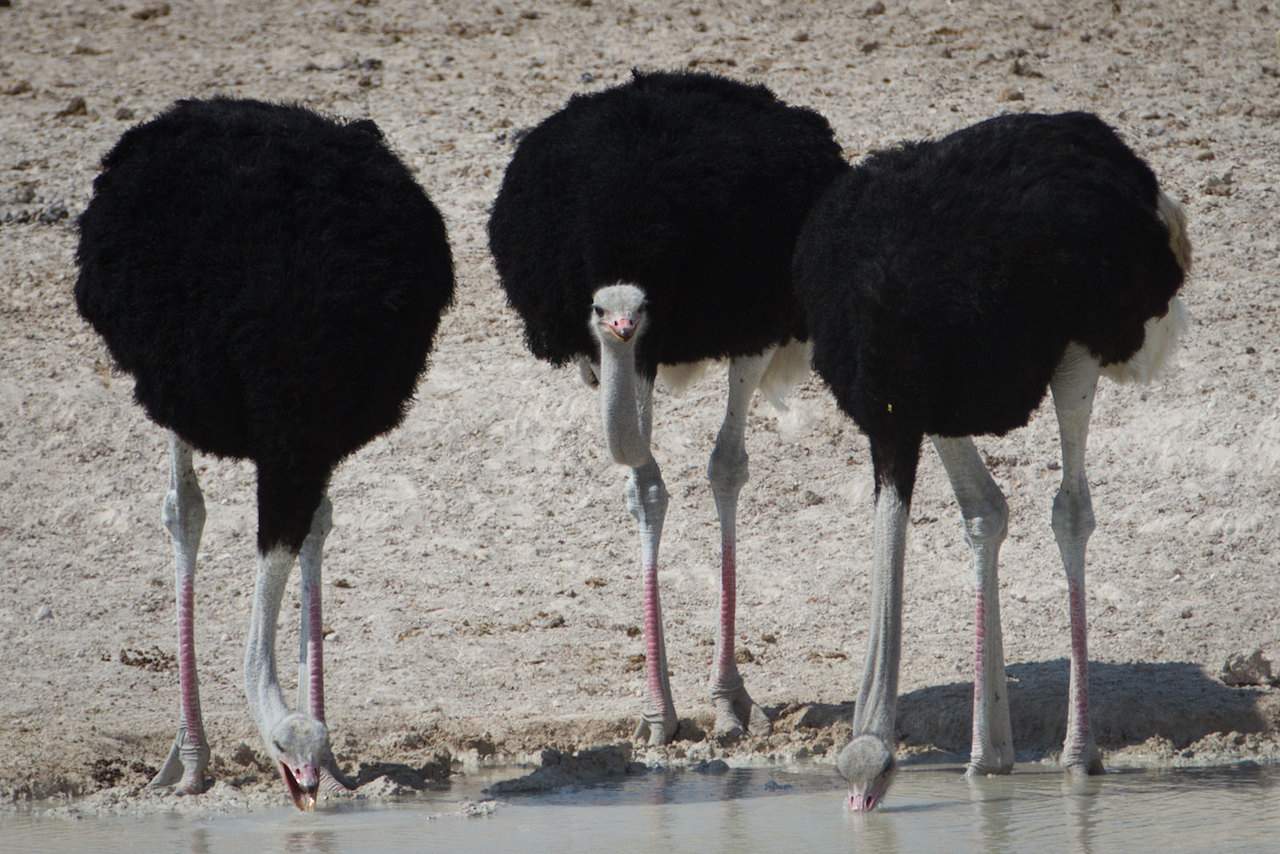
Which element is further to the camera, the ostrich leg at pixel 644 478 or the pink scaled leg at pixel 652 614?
the pink scaled leg at pixel 652 614

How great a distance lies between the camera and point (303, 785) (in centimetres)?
572

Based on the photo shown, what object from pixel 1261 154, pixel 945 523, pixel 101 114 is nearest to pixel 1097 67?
pixel 1261 154

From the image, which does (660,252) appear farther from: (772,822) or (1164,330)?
(772,822)

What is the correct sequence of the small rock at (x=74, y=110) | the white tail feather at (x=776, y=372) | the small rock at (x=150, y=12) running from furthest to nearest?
the small rock at (x=150, y=12) < the small rock at (x=74, y=110) < the white tail feather at (x=776, y=372)

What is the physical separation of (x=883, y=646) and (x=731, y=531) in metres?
1.96

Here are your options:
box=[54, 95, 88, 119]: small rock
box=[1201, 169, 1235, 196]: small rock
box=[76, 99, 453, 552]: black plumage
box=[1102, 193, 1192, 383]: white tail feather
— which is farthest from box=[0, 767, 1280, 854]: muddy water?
box=[54, 95, 88, 119]: small rock

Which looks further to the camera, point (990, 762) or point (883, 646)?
point (990, 762)

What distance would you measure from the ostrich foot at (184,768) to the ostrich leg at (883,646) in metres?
2.06

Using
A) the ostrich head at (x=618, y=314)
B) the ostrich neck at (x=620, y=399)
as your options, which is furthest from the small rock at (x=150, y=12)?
the ostrich neck at (x=620, y=399)

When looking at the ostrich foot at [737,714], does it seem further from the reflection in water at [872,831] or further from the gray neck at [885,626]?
the gray neck at [885,626]

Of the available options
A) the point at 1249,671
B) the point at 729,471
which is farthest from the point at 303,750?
the point at 1249,671

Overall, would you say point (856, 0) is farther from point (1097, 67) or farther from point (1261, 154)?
point (1261, 154)

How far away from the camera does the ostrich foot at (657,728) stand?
7590 mm

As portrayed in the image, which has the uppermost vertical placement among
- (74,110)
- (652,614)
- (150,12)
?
(150,12)
